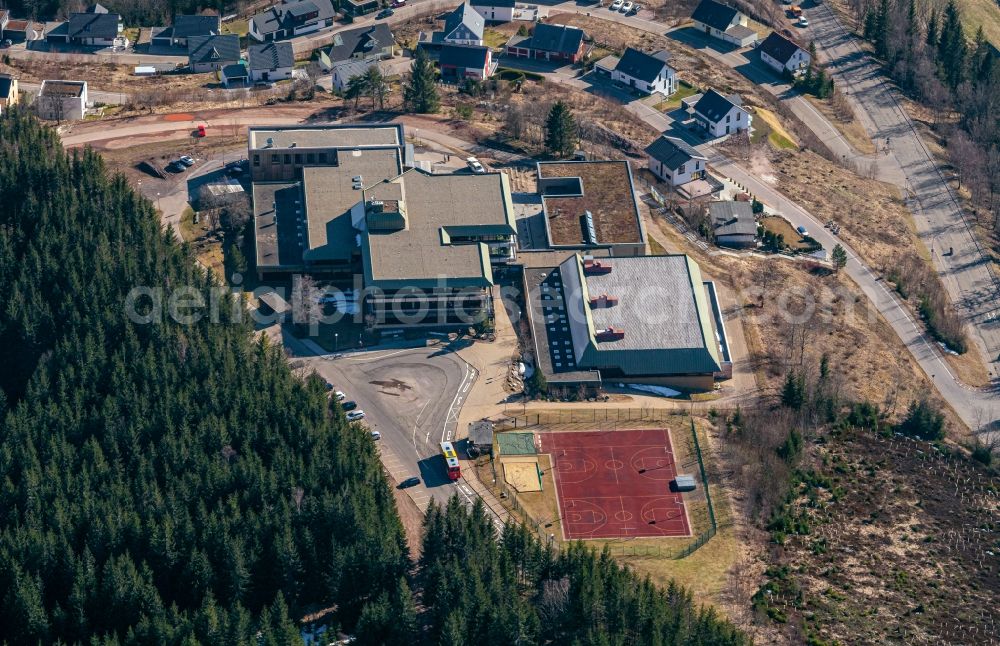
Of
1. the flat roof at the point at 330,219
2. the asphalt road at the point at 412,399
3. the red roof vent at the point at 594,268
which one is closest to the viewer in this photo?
the asphalt road at the point at 412,399

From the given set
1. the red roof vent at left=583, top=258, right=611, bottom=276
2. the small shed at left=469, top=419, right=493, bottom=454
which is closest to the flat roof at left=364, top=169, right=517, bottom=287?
the red roof vent at left=583, top=258, right=611, bottom=276

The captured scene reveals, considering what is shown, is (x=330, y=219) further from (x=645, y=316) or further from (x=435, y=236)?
(x=645, y=316)

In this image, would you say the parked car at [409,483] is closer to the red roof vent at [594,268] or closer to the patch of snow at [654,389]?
the patch of snow at [654,389]

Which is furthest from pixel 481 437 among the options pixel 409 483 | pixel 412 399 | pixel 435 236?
pixel 435 236

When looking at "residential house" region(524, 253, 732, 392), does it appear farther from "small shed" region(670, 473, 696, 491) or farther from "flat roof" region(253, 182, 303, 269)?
"flat roof" region(253, 182, 303, 269)

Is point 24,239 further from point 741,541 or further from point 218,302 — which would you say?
point 741,541

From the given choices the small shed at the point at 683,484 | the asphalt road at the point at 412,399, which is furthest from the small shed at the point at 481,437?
the small shed at the point at 683,484

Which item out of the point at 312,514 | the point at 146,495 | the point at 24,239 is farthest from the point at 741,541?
the point at 24,239

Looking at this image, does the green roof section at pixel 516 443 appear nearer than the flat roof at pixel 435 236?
Yes
